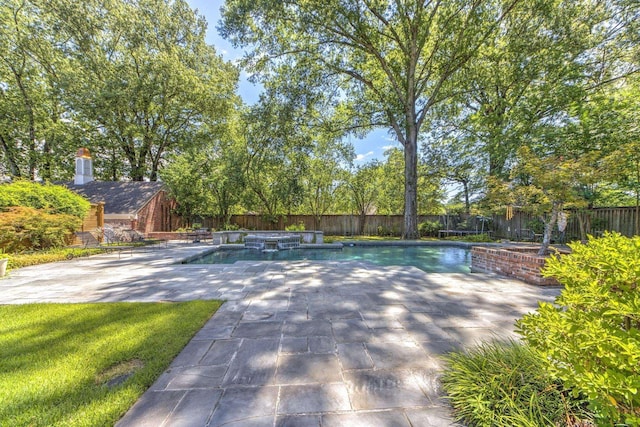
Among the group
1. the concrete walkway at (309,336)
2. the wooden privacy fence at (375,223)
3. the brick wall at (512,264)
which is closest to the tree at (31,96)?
the wooden privacy fence at (375,223)

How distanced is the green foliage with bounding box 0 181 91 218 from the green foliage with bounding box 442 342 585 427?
1161 centimetres

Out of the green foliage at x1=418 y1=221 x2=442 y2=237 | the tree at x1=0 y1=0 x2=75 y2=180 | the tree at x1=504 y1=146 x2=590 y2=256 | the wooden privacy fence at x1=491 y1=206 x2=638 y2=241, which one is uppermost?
the tree at x1=0 y1=0 x2=75 y2=180

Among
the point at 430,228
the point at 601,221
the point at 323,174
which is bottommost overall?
the point at 430,228

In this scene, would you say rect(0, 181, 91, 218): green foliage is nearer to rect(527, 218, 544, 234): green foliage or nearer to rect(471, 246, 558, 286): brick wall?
rect(471, 246, 558, 286): brick wall

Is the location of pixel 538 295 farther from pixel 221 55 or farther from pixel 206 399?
pixel 221 55

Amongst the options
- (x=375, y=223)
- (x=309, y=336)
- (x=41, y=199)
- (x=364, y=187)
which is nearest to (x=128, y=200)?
(x=41, y=199)

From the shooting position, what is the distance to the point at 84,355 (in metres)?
2.18

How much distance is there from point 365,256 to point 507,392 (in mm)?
7326

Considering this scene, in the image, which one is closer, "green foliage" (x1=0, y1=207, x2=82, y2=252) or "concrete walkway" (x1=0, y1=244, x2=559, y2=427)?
"concrete walkway" (x1=0, y1=244, x2=559, y2=427)

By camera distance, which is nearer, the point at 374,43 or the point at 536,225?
the point at 536,225

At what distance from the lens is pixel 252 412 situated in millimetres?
1566

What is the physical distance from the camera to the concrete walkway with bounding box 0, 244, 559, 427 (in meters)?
1.60

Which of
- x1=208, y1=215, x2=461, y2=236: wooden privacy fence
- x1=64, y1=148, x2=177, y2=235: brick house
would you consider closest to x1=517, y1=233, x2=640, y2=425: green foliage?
x1=208, y1=215, x2=461, y2=236: wooden privacy fence

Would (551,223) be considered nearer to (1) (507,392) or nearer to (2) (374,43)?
(1) (507,392)
